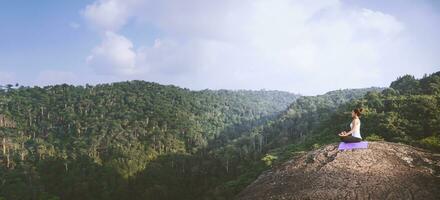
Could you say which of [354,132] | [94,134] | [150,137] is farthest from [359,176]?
[150,137]

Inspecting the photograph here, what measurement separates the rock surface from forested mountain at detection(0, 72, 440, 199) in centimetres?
3470

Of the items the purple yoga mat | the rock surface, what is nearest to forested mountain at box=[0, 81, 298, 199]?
the rock surface

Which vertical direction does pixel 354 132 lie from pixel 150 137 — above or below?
above

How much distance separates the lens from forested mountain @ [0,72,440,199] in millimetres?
59031

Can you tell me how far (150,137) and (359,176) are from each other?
94.9m

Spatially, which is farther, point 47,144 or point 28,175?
point 47,144

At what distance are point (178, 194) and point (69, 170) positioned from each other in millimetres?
20873

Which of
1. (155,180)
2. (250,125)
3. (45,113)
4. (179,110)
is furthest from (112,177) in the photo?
(250,125)

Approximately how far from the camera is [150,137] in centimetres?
10300

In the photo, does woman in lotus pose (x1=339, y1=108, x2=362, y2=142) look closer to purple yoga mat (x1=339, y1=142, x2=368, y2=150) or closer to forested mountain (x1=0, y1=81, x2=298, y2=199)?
purple yoga mat (x1=339, y1=142, x2=368, y2=150)

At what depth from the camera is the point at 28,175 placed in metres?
75.7

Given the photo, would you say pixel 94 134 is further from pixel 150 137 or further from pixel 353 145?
pixel 353 145

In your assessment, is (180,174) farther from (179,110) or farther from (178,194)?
(179,110)

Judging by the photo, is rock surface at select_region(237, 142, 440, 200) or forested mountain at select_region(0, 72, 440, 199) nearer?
rock surface at select_region(237, 142, 440, 200)
